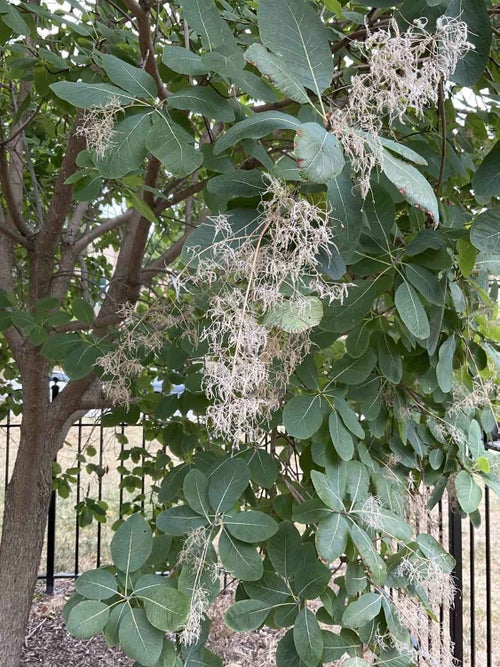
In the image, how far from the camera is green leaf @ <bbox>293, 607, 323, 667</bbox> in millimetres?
1219

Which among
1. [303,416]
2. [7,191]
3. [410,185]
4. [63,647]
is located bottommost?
[63,647]

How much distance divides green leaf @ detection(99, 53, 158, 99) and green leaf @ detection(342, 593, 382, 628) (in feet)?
3.33

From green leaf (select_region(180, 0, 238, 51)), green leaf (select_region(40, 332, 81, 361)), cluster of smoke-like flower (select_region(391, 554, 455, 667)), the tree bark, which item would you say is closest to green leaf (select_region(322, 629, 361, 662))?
cluster of smoke-like flower (select_region(391, 554, 455, 667))

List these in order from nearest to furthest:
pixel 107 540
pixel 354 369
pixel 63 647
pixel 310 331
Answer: pixel 310 331 → pixel 354 369 → pixel 63 647 → pixel 107 540

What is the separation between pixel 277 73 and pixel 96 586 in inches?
36.5

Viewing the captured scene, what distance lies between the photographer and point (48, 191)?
13.0 ft

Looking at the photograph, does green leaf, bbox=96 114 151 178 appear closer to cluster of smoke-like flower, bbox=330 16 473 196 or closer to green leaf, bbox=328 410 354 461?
cluster of smoke-like flower, bbox=330 16 473 196

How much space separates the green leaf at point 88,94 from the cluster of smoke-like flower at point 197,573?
2.60ft

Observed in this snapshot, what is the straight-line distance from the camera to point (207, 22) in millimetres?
1107

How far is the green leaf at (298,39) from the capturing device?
37.1 inches

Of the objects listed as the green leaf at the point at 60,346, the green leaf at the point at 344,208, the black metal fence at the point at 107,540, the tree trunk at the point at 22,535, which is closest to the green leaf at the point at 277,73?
the green leaf at the point at 344,208

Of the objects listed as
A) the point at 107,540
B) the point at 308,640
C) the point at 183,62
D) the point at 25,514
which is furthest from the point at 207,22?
the point at 107,540

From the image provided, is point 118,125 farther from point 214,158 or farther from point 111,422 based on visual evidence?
point 111,422

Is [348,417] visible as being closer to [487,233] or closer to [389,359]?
[389,359]
